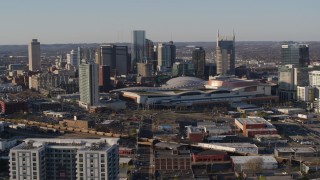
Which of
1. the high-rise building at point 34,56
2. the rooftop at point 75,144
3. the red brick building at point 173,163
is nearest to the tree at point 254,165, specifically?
the red brick building at point 173,163

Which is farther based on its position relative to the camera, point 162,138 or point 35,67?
point 35,67

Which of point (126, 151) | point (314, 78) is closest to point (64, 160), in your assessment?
point (126, 151)

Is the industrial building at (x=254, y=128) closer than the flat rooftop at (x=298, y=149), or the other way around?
the flat rooftop at (x=298, y=149)

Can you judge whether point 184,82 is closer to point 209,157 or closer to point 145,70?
point 145,70

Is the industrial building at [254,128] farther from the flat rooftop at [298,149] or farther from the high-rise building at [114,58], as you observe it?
the high-rise building at [114,58]

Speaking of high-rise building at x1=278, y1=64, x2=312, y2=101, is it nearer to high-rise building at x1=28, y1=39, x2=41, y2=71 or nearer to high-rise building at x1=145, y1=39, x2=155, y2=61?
high-rise building at x1=145, y1=39, x2=155, y2=61

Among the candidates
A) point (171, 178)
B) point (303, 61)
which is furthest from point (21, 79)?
point (171, 178)

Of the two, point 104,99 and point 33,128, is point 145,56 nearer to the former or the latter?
point 104,99
